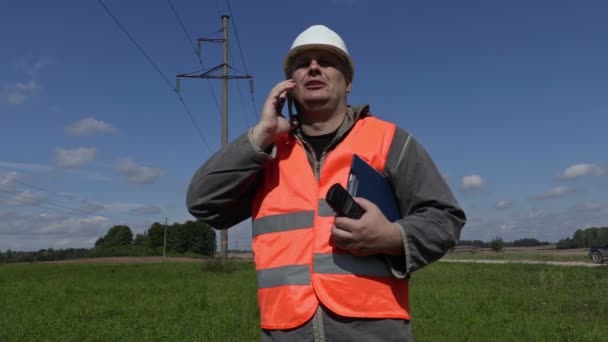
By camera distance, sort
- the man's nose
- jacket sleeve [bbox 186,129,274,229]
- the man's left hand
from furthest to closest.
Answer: the man's nose
jacket sleeve [bbox 186,129,274,229]
the man's left hand

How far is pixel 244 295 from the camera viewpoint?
1398cm

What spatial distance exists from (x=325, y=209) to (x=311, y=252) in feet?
0.57

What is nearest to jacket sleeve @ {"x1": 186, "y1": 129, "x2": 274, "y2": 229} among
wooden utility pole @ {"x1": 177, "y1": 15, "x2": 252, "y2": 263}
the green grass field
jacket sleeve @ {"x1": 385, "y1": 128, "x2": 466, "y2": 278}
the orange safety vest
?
the orange safety vest

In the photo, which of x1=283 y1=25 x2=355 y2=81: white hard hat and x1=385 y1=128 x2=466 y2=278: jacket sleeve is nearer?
x1=385 y1=128 x2=466 y2=278: jacket sleeve

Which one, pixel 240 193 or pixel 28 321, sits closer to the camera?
pixel 240 193

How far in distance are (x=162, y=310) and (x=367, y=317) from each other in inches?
395

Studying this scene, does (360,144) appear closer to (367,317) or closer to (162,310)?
(367,317)

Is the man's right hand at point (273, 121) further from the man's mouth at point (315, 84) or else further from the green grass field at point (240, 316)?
the green grass field at point (240, 316)

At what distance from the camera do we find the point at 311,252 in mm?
1977

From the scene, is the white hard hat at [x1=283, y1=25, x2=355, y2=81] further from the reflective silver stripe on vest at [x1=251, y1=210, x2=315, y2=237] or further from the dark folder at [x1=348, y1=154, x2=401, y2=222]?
the reflective silver stripe on vest at [x1=251, y1=210, x2=315, y2=237]

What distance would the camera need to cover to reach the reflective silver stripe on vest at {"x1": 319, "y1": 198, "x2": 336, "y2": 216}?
2.00 metres

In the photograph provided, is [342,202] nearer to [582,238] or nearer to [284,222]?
[284,222]

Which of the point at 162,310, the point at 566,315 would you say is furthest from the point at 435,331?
the point at 162,310

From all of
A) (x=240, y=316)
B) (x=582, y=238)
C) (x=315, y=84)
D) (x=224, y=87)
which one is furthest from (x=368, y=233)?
(x=582, y=238)
